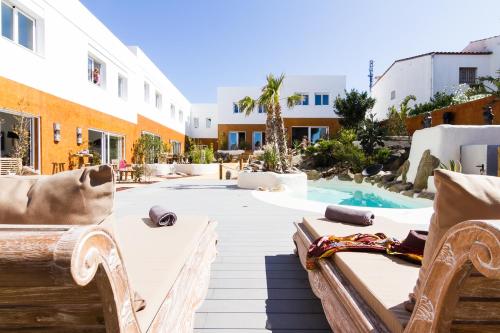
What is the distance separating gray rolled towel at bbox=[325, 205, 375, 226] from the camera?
3.15 m

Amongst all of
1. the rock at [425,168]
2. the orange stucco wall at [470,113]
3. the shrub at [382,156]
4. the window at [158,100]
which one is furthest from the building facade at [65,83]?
the orange stucco wall at [470,113]

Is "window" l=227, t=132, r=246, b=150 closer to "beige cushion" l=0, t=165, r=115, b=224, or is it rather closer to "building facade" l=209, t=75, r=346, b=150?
"building facade" l=209, t=75, r=346, b=150

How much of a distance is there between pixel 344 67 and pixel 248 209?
2223cm

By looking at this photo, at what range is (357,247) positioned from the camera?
2256mm

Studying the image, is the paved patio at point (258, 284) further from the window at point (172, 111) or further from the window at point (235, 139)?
the window at point (235, 139)

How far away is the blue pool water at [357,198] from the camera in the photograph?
929 centimetres

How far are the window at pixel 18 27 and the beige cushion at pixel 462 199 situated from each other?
9.82 m

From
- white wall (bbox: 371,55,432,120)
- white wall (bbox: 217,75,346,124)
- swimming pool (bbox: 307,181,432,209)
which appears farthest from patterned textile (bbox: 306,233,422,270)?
white wall (bbox: 217,75,346,124)

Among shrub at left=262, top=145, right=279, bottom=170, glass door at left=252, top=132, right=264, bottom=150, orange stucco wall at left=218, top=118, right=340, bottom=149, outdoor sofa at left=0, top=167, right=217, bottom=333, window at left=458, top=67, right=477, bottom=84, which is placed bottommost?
outdoor sofa at left=0, top=167, right=217, bottom=333

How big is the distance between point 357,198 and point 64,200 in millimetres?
10419

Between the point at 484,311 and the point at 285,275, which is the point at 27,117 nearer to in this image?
the point at 285,275

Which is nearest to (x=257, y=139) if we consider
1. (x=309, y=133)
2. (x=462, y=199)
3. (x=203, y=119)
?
(x=309, y=133)

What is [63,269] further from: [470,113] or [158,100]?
[158,100]

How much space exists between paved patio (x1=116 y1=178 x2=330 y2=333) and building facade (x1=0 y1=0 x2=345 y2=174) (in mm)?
6461
